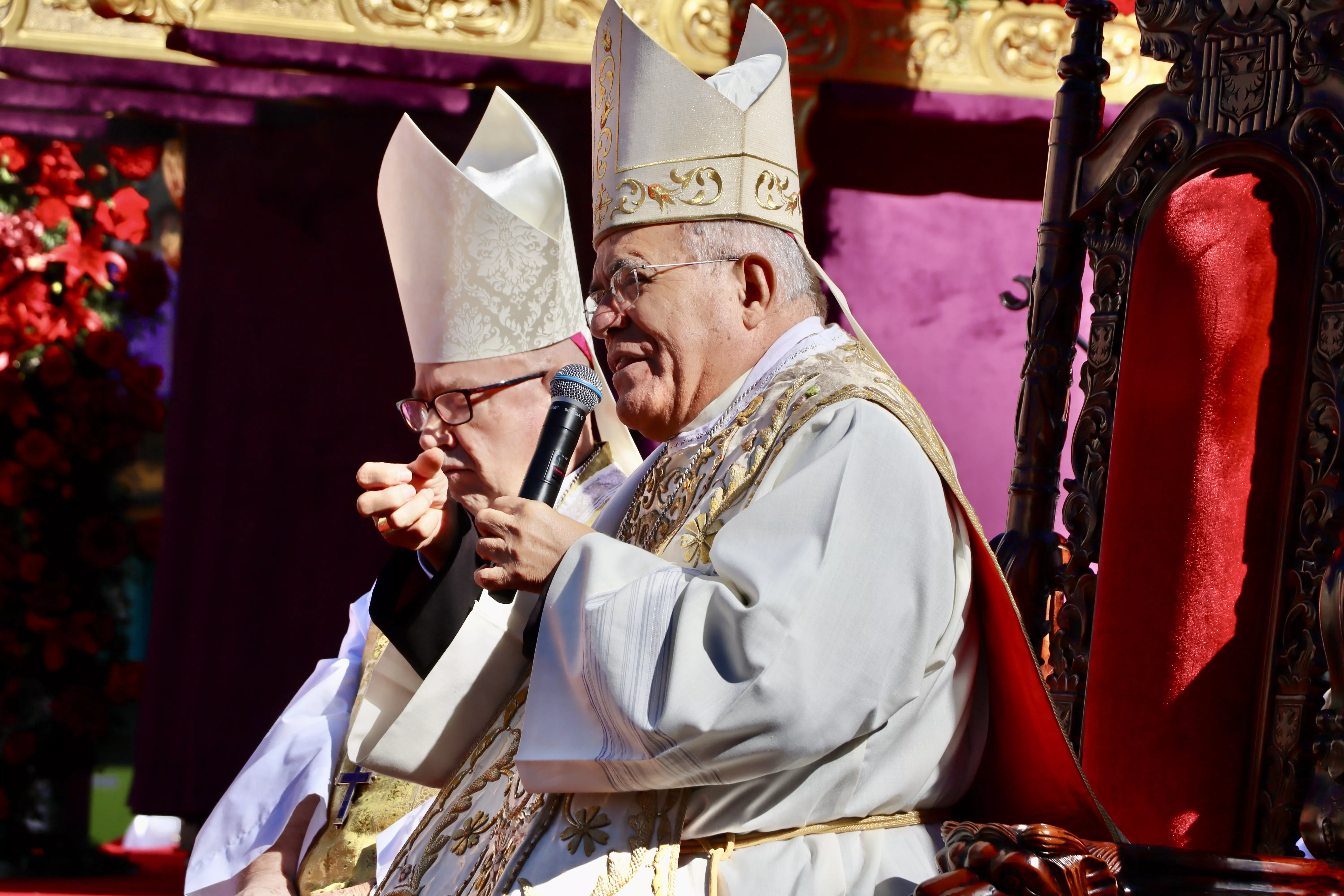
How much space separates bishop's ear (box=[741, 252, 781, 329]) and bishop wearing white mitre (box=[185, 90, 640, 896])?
842mm

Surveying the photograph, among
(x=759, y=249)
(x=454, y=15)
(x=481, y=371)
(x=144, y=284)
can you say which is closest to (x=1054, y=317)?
(x=759, y=249)

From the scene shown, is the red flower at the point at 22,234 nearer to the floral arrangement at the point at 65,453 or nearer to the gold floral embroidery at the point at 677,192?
the floral arrangement at the point at 65,453

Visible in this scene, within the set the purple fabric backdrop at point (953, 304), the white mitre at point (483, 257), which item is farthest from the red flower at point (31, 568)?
the purple fabric backdrop at point (953, 304)

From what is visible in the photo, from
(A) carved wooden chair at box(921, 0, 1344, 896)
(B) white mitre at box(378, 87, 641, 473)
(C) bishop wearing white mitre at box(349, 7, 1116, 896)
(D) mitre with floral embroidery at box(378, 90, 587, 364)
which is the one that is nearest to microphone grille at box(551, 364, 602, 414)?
(C) bishop wearing white mitre at box(349, 7, 1116, 896)

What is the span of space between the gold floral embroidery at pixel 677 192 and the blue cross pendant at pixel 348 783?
56.8 inches

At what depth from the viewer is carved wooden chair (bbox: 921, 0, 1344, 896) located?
6.18 ft

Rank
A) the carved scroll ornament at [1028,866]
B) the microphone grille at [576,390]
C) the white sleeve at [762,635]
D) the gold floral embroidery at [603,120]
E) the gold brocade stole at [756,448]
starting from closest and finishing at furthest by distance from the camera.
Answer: the carved scroll ornament at [1028,866] < the white sleeve at [762,635] < the gold brocade stole at [756,448] < the microphone grille at [576,390] < the gold floral embroidery at [603,120]

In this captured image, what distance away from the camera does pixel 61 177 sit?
16.7 feet

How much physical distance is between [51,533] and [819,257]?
3137 millimetres

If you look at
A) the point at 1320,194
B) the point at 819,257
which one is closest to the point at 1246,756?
the point at 1320,194

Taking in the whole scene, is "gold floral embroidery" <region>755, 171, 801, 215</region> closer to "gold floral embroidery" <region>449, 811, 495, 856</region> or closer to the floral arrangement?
"gold floral embroidery" <region>449, 811, 495, 856</region>

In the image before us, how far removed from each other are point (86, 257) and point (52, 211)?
209mm

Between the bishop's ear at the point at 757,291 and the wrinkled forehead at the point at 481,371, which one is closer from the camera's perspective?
the bishop's ear at the point at 757,291

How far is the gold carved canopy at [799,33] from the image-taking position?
4988 millimetres
